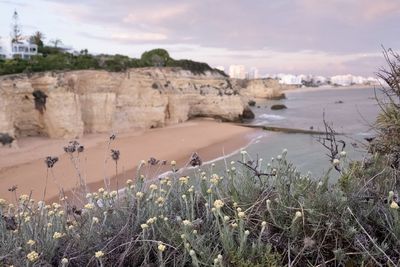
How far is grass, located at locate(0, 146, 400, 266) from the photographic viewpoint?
2.46 m

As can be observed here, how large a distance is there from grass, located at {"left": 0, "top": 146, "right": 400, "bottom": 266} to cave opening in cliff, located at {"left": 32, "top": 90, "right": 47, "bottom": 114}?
58.4 feet

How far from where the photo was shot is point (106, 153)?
10.4 metres

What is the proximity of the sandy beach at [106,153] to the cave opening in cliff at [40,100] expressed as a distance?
1.54 metres

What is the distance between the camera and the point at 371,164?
356 centimetres

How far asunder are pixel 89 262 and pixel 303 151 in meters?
17.3

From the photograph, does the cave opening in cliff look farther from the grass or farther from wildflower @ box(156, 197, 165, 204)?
wildflower @ box(156, 197, 165, 204)

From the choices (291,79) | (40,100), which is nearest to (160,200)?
(40,100)

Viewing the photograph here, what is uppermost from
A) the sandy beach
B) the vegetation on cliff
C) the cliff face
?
the vegetation on cliff

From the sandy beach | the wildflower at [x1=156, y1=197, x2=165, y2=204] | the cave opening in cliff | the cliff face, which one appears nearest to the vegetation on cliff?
the cliff face

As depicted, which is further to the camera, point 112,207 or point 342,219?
point 112,207

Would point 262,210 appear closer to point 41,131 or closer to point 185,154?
point 185,154

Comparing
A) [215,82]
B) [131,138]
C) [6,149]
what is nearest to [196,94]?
[215,82]

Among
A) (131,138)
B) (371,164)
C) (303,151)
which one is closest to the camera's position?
(371,164)

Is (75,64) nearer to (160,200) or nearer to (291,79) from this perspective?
(160,200)
